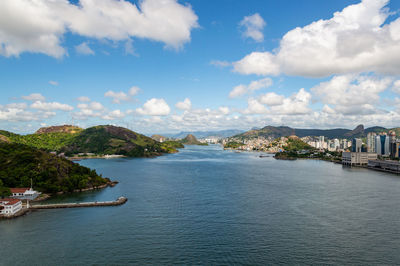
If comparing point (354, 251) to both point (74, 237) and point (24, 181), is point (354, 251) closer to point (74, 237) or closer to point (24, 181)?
point (74, 237)

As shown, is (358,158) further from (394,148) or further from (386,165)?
(394,148)

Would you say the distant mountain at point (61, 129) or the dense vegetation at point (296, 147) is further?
the distant mountain at point (61, 129)

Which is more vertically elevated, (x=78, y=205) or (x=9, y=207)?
(x=9, y=207)

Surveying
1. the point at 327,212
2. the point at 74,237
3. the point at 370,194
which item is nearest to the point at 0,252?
the point at 74,237

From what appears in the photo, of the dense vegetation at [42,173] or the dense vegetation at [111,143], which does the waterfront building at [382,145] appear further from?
the dense vegetation at [42,173]

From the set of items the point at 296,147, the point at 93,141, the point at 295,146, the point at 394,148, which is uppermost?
the point at 394,148

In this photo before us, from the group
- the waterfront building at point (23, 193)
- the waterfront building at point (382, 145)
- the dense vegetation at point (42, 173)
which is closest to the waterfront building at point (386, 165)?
the waterfront building at point (382, 145)

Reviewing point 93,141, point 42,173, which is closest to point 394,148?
point 42,173

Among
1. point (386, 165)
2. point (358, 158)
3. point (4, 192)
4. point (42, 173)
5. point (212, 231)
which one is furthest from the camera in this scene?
point (358, 158)
